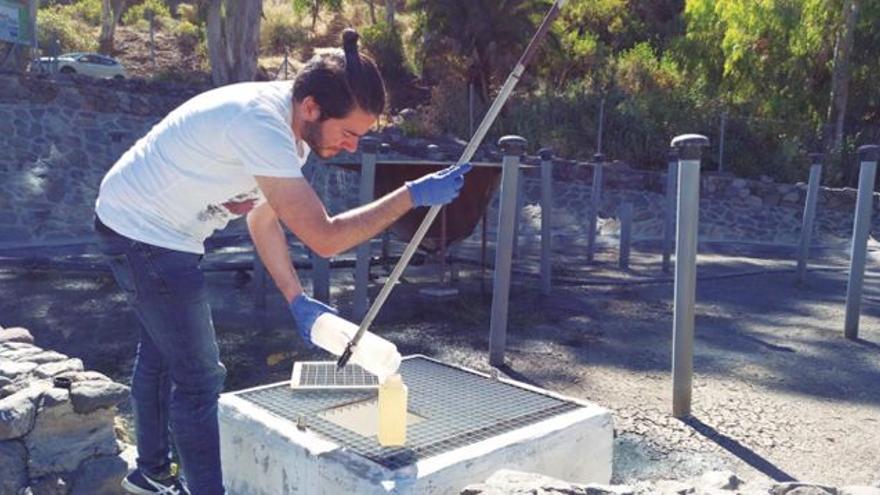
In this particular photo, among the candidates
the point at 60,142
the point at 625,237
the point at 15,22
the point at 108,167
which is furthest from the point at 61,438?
the point at 15,22

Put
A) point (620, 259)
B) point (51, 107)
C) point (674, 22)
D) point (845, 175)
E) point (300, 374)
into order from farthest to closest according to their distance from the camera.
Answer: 1. point (674, 22)
2. point (845, 175)
3. point (51, 107)
4. point (620, 259)
5. point (300, 374)

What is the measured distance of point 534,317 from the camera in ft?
21.9

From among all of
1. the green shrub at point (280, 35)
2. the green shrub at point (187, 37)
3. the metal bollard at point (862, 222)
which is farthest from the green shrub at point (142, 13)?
the metal bollard at point (862, 222)

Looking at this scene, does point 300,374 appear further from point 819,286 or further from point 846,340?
point 819,286

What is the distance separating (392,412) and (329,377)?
80 cm

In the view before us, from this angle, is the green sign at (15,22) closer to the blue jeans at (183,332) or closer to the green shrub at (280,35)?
the blue jeans at (183,332)

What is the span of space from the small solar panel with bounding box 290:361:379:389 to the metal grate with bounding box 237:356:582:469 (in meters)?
0.03

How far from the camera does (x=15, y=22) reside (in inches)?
572

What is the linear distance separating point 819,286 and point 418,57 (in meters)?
13.5

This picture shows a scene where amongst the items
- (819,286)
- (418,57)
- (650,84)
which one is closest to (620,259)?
(819,286)

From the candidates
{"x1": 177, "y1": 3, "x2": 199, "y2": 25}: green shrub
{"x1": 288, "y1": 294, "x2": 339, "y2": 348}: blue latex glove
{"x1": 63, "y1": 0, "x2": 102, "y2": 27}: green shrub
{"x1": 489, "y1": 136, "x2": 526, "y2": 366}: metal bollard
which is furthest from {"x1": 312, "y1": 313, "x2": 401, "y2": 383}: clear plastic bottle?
{"x1": 63, "y1": 0, "x2": 102, "y2": 27}: green shrub

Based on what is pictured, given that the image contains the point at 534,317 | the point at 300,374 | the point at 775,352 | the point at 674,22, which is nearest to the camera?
the point at 300,374

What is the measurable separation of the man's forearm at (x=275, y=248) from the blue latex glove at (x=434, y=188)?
1.74ft

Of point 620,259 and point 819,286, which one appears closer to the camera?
point 819,286
